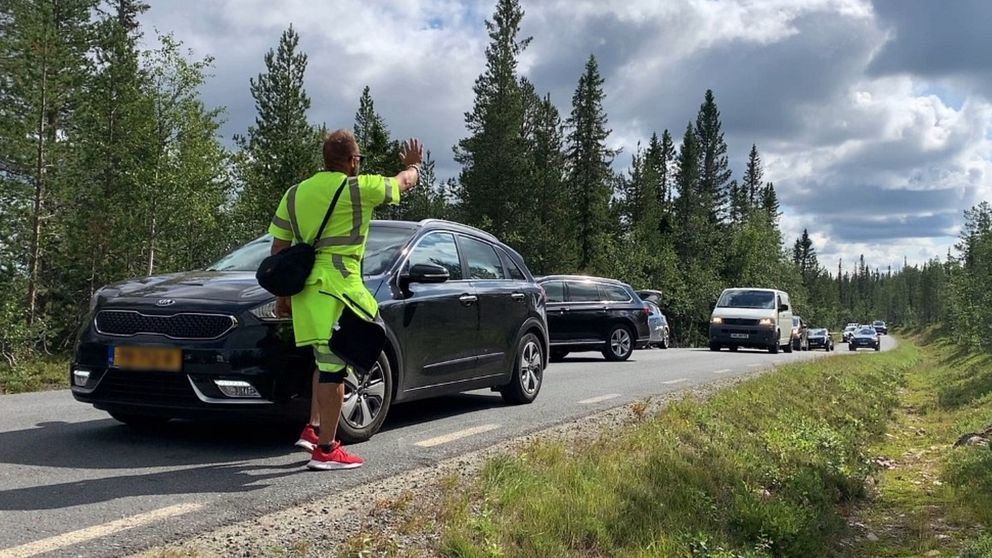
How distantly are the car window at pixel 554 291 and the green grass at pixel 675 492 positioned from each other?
26.3ft

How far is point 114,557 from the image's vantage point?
10.3 feet

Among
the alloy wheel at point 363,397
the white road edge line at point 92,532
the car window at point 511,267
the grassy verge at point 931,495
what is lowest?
the grassy verge at point 931,495

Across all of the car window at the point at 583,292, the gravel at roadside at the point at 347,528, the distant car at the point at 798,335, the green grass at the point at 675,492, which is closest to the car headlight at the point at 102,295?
the gravel at roadside at the point at 347,528

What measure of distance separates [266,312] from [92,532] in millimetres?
1933

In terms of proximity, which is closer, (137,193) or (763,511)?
(763,511)

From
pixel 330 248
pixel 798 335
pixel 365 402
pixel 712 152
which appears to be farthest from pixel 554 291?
pixel 712 152

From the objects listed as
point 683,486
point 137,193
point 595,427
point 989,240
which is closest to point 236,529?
point 683,486

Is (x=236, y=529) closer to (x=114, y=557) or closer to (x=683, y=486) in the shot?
(x=114, y=557)

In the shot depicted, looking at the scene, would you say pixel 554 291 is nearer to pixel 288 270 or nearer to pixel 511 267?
pixel 511 267

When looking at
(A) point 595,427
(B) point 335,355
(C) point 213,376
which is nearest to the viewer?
(B) point 335,355

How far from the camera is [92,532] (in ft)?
11.3

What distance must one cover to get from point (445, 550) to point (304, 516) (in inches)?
30.9

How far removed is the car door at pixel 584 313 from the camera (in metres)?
16.5

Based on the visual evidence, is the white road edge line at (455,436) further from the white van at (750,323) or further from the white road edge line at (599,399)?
the white van at (750,323)
